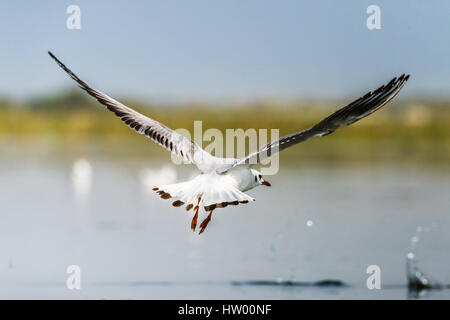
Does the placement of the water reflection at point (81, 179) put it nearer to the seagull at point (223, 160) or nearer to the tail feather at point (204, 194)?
the seagull at point (223, 160)

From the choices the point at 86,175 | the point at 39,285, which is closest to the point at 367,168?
the point at 86,175

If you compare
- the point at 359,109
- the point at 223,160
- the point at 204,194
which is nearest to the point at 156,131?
the point at 223,160

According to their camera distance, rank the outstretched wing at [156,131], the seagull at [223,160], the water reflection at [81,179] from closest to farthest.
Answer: the seagull at [223,160] → the outstretched wing at [156,131] → the water reflection at [81,179]

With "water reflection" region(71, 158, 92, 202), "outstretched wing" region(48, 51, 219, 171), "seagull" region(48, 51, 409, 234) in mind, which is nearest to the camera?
"seagull" region(48, 51, 409, 234)

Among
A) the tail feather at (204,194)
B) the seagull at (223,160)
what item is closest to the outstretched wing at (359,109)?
the seagull at (223,160)

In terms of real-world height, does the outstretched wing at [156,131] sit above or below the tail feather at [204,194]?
above

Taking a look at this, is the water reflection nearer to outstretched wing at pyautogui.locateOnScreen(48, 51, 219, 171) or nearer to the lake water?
the lake water

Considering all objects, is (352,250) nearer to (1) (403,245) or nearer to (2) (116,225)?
(1) (403,245)

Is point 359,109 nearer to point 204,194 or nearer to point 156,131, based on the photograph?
point 204,194

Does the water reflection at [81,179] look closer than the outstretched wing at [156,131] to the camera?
No

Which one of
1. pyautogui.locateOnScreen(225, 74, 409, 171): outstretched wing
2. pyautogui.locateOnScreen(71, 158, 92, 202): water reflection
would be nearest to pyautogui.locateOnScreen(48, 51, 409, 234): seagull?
pyautogui.locateOnScreen(225, 74, 409, 171): outstretched wing
